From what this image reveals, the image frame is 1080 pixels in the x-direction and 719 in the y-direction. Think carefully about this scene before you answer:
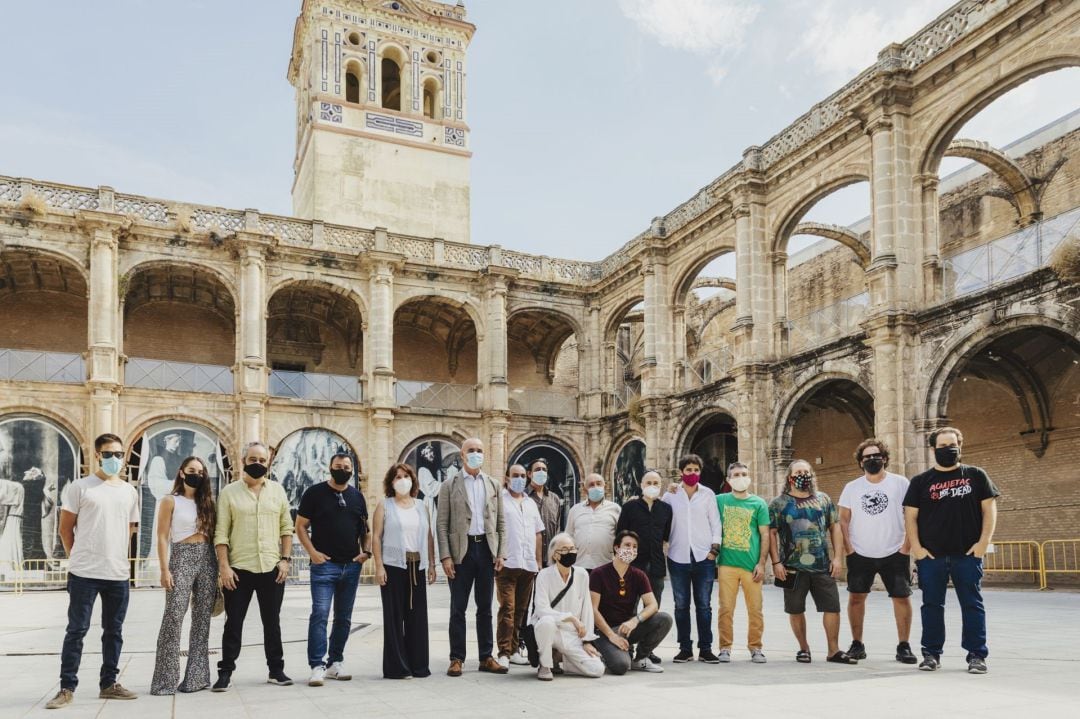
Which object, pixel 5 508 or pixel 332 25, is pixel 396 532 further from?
pixel 332 25

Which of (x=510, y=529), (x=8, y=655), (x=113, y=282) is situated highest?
(x=113, y=282)

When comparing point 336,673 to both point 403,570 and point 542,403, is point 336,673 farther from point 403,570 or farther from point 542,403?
point 542,403

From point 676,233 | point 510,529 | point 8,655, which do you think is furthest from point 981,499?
point 676,233

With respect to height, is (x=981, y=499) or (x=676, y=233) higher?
(x=676, y=233)

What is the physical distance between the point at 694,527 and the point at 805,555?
36.2 inches

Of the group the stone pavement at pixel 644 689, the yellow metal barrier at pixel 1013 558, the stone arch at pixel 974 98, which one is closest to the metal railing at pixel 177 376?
the stone pavement at pixel 644 689

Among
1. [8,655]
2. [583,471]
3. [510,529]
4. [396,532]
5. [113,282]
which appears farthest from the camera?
[583,471]

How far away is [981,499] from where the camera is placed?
6.78 metres

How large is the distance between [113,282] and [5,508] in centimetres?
580

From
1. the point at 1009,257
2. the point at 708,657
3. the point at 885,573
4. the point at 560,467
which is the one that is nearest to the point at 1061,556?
the point at 1009,257

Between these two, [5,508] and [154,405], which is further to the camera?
[154,405]

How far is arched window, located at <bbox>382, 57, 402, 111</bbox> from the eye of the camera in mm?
33719

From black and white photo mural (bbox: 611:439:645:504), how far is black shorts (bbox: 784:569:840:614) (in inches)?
732

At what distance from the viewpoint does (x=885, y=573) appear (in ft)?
24.1
